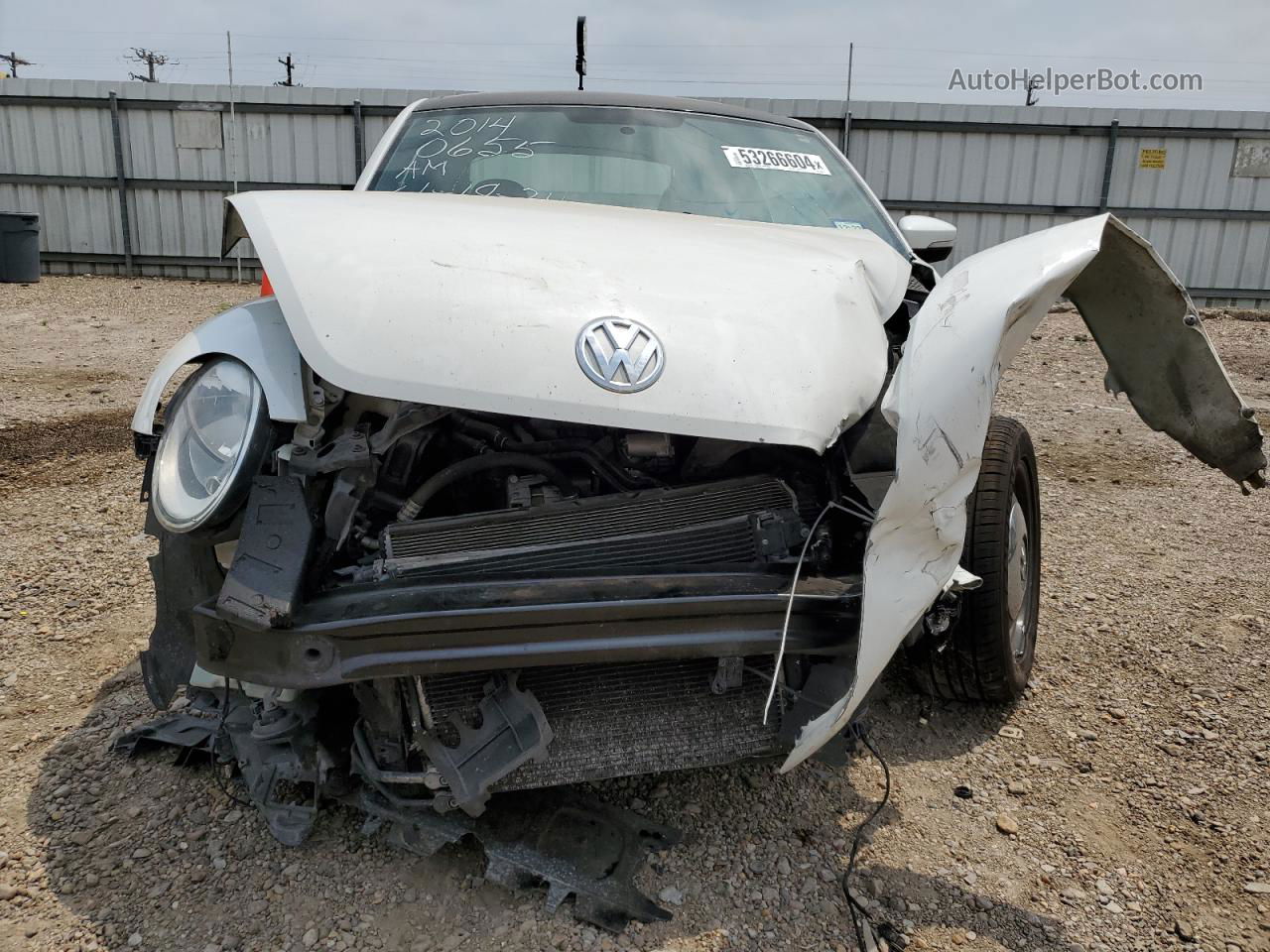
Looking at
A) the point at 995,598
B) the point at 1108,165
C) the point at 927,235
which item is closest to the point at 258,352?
the point at 995,598

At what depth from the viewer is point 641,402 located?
6.25 ft

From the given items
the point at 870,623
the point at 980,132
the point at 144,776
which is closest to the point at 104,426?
the point at 144,776

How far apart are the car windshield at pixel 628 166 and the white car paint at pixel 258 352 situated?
1350 mm

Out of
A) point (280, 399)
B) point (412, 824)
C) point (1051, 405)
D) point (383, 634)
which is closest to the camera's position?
point (383, 634)

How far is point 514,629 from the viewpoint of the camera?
73.5 inches

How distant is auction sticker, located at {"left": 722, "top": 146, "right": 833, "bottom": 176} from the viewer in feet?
11.8

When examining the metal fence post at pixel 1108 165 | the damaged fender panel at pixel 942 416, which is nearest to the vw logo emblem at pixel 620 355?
the damaged fender panel at pixel 942 416

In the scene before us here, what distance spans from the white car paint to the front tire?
170cm

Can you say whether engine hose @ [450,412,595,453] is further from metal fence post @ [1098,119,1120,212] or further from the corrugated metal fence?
metal fence post @ [1098,119,1120,212]

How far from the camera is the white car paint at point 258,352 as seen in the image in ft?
6.61

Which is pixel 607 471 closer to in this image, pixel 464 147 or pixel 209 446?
pixel 209 446

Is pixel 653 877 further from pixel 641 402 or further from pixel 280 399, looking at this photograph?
pixel 280 399

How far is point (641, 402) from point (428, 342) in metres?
0.45

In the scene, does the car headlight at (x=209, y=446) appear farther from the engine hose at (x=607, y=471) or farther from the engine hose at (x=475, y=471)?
the engine hose at (x=607, y=471)
